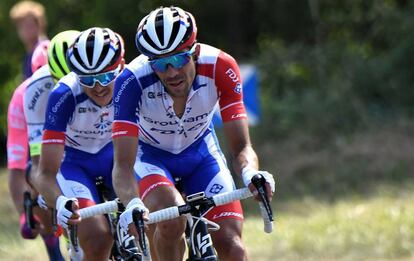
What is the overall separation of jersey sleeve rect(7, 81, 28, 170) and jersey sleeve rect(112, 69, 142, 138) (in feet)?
8.91

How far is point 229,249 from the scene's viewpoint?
644 centimetres

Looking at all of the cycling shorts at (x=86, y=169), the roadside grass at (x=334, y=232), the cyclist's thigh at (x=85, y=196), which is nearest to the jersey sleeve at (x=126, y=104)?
the cyclist's thigh at (x=85, y=196)

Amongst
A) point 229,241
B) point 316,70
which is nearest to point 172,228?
point 229,241

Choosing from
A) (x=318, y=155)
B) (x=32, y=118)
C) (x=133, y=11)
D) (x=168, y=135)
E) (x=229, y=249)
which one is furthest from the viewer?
(x=133, y=11)

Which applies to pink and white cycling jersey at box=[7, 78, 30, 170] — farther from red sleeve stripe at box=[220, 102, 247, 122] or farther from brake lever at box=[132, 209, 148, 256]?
brake lever at box=[132, 209, 148, 256]

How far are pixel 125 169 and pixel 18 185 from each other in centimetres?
334

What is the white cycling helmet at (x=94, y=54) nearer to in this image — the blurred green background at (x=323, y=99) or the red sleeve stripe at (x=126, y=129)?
the red sleeve stripe at (x=126, y=129)

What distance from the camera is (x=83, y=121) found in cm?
765

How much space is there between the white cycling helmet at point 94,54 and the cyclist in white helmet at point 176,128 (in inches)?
17.7

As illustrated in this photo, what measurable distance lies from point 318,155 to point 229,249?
982 cm

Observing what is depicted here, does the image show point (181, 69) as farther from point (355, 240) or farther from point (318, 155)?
point (318, 155)

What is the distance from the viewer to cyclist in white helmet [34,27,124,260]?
7.21 metres

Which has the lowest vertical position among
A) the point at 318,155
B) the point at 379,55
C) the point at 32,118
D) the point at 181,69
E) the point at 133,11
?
the point at 181,69

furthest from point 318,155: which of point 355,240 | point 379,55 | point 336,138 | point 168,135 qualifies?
point 168,135
